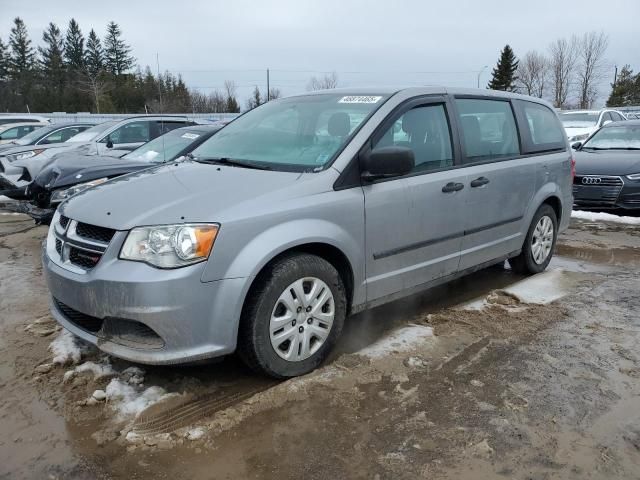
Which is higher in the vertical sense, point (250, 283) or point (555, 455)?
point (250, 283)

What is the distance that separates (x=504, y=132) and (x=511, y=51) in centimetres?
6792

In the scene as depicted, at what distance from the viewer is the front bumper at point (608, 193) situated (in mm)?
7934

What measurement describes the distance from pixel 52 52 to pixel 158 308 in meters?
78.7

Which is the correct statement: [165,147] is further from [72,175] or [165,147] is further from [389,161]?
[389,161]

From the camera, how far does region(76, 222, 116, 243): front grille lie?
2.89 m

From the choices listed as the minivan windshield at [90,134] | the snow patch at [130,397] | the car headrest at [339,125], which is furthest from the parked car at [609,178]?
the minivan windshield at [90,134]

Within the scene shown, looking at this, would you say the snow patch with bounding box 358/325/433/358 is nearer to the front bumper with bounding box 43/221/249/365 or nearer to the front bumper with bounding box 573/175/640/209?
the front bumper with bounding box 43/221/249/365

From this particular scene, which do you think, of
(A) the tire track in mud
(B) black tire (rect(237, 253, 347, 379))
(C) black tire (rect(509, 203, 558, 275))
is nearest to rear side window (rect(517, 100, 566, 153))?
(C) black tire (rect(509, 203, 558, 275))

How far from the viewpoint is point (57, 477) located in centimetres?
239

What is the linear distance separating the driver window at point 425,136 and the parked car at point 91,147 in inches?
266

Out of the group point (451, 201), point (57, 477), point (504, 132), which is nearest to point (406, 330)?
point (451, 201)

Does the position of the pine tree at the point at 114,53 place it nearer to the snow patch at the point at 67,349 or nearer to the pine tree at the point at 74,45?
the pine tree at the point at 74,45

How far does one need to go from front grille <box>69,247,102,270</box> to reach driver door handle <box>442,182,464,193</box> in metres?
2.36

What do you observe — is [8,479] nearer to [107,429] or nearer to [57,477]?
[57,477]
